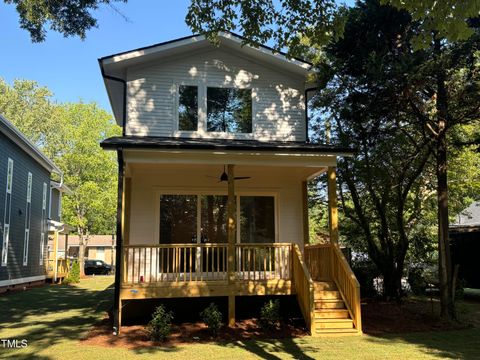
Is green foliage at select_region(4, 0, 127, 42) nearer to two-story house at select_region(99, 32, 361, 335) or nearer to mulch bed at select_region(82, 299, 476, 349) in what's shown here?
two-story house at select_region(99, 32, 361, 335)

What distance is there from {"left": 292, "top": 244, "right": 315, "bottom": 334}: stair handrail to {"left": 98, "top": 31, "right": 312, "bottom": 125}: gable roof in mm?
5379

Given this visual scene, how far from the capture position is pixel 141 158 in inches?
412

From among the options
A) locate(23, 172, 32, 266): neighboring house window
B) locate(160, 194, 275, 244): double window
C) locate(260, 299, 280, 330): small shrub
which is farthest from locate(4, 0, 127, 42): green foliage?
locate(23, 172, 32, 266): neighboring house window

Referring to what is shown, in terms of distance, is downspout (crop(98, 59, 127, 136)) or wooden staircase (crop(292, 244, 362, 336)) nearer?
wooden staircase (crop(292, 244, 362, 336))

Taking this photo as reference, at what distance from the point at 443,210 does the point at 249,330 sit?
5915 millimetres

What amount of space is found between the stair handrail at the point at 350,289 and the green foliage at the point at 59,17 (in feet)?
27.2

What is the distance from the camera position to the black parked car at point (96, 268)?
4016 cm

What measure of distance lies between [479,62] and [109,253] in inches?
2003

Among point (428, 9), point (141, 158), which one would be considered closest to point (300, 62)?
point (141, 158)

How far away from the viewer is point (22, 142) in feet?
65.3

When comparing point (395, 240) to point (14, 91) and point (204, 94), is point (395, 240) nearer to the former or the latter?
point (204, 94)

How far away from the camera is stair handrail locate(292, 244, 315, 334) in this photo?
992 centimetres

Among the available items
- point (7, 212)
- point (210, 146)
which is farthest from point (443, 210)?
point (7, 212)

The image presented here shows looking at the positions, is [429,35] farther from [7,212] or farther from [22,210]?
[22,210]
